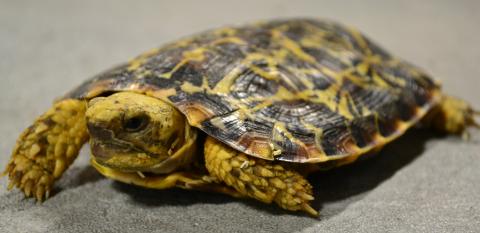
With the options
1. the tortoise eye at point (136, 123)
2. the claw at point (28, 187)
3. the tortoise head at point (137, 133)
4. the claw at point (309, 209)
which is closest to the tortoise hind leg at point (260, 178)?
the claw at point (309, 209)

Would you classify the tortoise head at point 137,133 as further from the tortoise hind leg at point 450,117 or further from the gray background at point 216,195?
the tortoise hind leg at point 450,117

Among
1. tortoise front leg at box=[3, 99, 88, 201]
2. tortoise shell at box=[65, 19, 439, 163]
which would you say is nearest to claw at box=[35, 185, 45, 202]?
tortoise front leg at box=[3, 99, 88, 201]

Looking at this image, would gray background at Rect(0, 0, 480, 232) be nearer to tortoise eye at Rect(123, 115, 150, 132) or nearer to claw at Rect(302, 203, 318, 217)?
claw at Rect(302, 203, 318, 217)

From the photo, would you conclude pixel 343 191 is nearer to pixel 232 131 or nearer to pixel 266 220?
pixel 266 220

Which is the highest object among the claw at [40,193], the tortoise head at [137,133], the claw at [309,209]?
the tortoise head at [137,133]

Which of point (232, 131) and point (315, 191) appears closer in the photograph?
point (232, 131)

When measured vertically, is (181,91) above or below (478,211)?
above

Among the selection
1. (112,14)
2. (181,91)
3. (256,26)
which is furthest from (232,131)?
(112,14)
